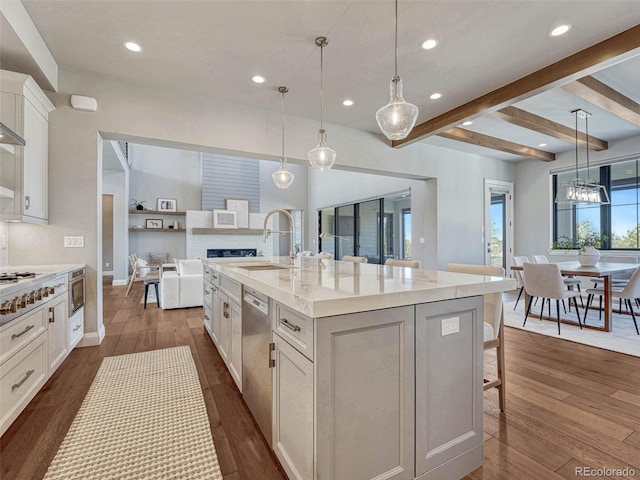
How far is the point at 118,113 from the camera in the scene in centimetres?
333

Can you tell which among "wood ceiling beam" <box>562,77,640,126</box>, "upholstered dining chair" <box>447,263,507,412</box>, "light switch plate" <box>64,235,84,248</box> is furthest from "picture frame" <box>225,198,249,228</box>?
"upholstered dining chair" <box>447,263,507,412</box>

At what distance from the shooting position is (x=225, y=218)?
363 inches

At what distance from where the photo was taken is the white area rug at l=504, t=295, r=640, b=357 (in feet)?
10.4

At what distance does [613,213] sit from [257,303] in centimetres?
687

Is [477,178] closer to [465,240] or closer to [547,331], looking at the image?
[465,240]

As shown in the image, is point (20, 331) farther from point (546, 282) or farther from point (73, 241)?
point (546, 282)

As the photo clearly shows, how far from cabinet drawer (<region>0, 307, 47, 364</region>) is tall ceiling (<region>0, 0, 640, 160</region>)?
2004 millimetres

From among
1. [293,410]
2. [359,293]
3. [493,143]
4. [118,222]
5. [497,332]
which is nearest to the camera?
[359,293]

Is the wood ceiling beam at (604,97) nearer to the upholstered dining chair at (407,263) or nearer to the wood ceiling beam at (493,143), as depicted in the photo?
the wood ceiling beam at (493,143)

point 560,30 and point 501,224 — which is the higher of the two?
point 560,30

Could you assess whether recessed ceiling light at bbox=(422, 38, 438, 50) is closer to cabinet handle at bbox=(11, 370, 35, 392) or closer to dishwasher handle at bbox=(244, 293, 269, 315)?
dishwasher handle at bbox=(244, 293, 269, 315)

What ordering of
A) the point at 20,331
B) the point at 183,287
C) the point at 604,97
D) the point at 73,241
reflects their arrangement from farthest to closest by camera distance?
the point at 183,287, the point at 604,97, the point at 73,241, the point at 20,331

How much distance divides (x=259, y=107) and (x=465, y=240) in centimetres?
468

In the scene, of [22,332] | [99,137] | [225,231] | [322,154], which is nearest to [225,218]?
[225,231]
